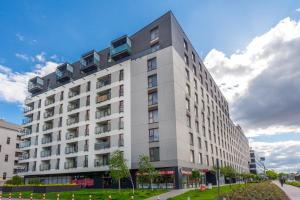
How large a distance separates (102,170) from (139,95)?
13.7 m

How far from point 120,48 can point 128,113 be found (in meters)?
12.2

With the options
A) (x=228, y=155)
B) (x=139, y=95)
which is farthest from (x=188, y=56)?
(x=228, y=155)

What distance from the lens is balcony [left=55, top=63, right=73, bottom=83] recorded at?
2296 inches

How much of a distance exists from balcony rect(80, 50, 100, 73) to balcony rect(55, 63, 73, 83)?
4.70m

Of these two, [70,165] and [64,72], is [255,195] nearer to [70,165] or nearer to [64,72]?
[70,165]

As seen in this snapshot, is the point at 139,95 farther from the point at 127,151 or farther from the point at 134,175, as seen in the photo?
the point at 134,175

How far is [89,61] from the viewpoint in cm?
5481

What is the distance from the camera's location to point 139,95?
44.0 meters

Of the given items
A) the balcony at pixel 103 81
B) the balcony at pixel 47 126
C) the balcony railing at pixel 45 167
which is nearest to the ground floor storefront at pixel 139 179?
the balcony railing at pixel 45 167

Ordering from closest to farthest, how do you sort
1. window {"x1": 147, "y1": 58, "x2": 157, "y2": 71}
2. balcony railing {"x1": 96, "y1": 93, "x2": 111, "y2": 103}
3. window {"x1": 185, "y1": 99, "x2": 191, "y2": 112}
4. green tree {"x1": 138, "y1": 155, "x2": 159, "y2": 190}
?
1. green tree {"x1": 138, "y1": 155, "x2": 159, "y2": 190}
2. window {"x1": 147, "y1": 58, "x2": 157, "y2": 71}
3. window {"x1": 185, "y1": 99, "x2": 191, "y2": 112}
4. balcony railing {"x1": 96, "y1": 93, "x2": 111, "y2": 103}

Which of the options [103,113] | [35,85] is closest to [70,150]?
[103,113]

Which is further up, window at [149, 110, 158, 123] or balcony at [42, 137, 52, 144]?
window at [149, 110, 158, 123]

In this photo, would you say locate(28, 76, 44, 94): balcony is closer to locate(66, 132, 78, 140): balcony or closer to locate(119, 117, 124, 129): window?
locate(66, 132, 78, 140): balcony

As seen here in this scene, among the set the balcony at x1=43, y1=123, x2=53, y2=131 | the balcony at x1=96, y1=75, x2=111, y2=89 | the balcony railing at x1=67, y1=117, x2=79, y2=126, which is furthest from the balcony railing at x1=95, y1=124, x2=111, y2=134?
the balcony at x1=43, y1=123, x2=53, y2=131
